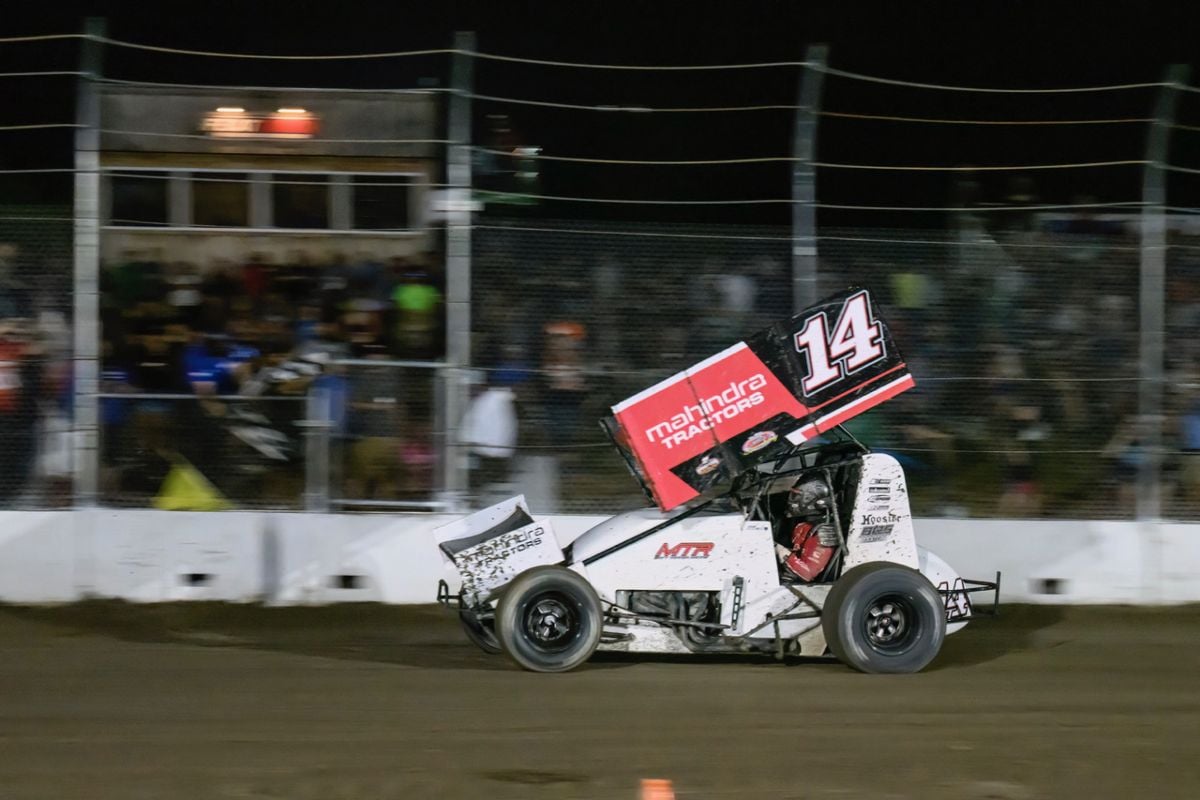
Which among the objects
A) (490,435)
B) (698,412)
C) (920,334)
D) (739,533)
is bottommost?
(739,533)

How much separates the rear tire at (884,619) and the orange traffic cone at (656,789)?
2443 mm

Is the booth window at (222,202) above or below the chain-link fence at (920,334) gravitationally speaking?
above

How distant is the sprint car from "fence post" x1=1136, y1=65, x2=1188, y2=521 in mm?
2962

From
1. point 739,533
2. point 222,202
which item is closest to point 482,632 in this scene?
point 739,533

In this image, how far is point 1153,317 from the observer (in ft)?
34.7

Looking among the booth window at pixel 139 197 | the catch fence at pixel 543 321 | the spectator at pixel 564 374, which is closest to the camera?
the catch fence at pixel 543 321

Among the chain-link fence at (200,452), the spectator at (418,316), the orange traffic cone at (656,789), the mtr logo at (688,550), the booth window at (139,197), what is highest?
the booth window at (139,197)

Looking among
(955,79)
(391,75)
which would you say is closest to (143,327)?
(391,75)

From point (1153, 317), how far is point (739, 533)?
4222 millimetres

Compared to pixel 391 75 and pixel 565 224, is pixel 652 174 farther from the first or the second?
pixel 391 75

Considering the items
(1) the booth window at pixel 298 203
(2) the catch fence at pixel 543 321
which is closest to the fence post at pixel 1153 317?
(2) the catch fence at pixel 543 321

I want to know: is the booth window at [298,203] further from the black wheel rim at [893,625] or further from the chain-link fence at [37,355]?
A: the black wheel rim at [893,625]

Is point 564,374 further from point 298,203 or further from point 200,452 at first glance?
point 298,203

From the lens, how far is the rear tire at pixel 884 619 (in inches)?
310
